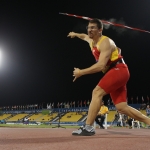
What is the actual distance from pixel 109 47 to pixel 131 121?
15.7 metres

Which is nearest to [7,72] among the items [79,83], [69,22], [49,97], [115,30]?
[49,97]

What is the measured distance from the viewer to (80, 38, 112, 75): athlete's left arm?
3900 mm

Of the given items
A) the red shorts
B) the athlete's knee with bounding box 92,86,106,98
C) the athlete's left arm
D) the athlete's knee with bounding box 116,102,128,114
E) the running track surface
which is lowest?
the running track surface

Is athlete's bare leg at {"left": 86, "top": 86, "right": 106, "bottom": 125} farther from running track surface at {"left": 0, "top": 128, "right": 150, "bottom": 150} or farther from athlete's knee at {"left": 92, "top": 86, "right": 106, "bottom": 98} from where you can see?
running track surface at {"left": 0, "top": 128, "right": 150, "bottom": 150}

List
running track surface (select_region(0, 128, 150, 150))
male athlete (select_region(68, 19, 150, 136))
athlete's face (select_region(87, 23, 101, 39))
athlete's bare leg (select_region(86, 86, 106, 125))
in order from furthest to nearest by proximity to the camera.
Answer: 1. athlete's face (select_region(87, 23, 101, 39))
2. athlete's bare leg (select_region(86, 86, 106, 125))
3. male athlete (select_region(68, 19, 150, 136))
4. running track surface (select_region(0, 128, 150, 150))

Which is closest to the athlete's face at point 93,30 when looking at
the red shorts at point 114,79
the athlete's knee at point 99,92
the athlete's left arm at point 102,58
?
the athlete's left arm at point 102,58

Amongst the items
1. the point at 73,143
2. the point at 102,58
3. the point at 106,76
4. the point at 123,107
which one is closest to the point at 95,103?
the point at 106,76

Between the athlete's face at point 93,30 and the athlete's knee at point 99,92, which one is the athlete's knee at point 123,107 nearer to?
the athlete's knee at point 99,92

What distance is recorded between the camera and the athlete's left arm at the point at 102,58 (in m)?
3.90

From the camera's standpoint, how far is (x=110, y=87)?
4.18 m

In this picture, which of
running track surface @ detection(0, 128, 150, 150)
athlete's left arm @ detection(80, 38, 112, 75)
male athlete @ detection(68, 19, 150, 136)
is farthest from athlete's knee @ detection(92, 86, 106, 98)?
running track surface @ detection(0, 128, 150, 150)

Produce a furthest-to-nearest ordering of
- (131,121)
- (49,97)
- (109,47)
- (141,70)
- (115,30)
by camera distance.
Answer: (49,97) → (141,70) → (115,30) → (131,121) → (109,47)

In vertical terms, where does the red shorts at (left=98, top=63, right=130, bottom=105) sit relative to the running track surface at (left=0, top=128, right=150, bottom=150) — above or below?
above

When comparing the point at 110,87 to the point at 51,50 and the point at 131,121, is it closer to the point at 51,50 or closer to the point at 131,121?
the point at 131,121
